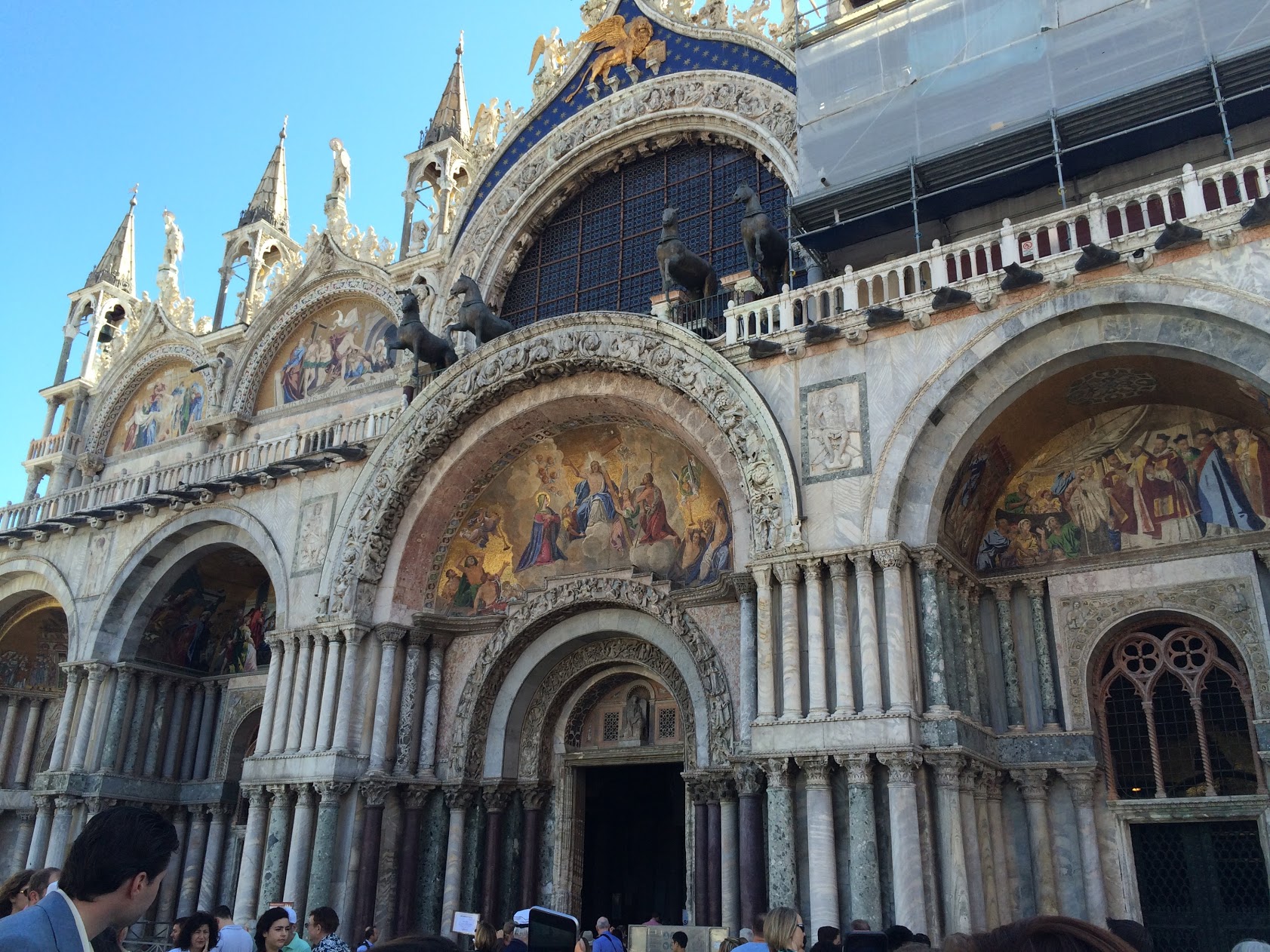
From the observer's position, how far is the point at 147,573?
19.1 m

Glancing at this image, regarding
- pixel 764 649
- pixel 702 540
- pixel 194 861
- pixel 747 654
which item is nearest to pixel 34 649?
pixel 194 861

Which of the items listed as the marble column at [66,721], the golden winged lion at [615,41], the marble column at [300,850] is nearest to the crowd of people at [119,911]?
the marble column at [300,850]

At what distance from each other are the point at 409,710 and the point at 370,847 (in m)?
2.00

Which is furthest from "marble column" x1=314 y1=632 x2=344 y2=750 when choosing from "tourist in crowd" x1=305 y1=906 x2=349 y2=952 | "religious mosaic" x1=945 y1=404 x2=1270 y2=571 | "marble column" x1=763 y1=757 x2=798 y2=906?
"religious mosaic" x1=945 y1=404 x2=1270 y2=571

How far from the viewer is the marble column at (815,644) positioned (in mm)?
11359

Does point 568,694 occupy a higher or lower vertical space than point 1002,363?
lower

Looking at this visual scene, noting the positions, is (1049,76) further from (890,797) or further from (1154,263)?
(890,797)

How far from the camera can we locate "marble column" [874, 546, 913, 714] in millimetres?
10961

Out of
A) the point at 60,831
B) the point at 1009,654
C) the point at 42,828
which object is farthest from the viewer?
the point at 42,828

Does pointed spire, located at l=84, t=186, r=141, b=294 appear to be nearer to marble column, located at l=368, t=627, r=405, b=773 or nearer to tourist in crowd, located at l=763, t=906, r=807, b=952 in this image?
marble column, located at l=368, t=627, r=405, b=773

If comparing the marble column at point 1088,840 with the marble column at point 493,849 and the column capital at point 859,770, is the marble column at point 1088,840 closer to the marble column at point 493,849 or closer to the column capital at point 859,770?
the column capital at point 859,770

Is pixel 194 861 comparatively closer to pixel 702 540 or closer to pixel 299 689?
pixel 299 689

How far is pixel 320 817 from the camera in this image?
1459cm

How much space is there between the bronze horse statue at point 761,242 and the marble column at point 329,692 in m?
8.33
